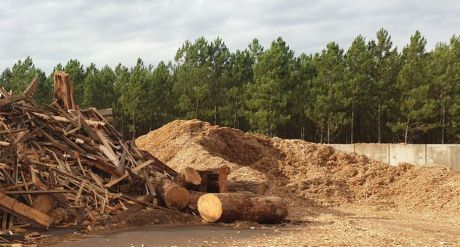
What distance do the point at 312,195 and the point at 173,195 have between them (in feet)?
23.0

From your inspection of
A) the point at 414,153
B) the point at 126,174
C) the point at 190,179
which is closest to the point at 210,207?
the point at 190,179

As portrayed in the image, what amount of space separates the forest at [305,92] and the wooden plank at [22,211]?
31.7 meters

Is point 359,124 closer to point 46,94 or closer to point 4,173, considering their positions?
point 46,94

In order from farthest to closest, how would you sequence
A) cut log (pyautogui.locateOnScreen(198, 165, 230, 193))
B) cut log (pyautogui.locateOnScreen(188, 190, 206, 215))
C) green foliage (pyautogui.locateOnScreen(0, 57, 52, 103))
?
green foliage (pyautogui.locateOnScreen(0, 57, 52, 103)) → cut log (pyautogui.locateOnScreen(198, 165, 230, 193)) → cut log (pyautogui.locateOnScreen(188, 190, 206, 215))

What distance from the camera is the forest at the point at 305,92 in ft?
136

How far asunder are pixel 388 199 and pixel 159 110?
30.7m

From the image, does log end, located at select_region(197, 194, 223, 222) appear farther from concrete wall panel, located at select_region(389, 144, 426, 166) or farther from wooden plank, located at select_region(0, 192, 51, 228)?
concrete wall panel, located at select_region(389, 144, 426, 166)

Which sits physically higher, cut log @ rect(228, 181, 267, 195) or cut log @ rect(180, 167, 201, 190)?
cut log @ rect(180, 167, 201, 190)

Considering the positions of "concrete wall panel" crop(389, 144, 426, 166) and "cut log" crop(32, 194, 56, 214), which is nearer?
"cut log" crop(32, 194, 56, 214)

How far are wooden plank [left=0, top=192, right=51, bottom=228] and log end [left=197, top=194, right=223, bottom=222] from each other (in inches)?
134

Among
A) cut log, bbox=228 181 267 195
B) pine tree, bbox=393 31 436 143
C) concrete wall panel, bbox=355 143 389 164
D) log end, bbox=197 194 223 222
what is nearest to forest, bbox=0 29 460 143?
pine tree, bbox=393 31 436 143

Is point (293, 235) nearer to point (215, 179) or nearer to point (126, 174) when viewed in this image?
point (215, 179)

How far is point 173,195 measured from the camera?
40.5ft

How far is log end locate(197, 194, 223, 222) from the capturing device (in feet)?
38.4
